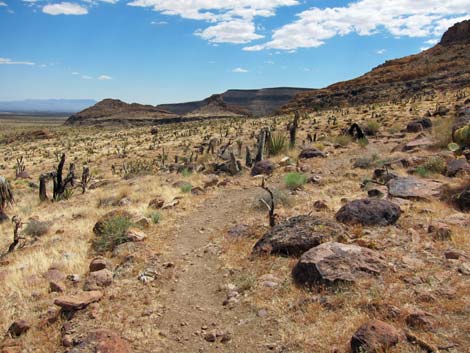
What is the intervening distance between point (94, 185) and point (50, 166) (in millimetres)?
13353

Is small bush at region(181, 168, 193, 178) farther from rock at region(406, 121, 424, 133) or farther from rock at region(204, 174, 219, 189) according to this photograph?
rock at region(406, 121, 424, 133)

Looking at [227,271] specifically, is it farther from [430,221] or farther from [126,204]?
[126,204]

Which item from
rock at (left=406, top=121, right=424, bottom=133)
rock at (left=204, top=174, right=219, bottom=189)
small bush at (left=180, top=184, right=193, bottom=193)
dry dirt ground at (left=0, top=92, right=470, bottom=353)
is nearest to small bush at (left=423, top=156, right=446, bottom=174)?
dry dirt ground at (left=0, top=92, right=470, bottom=353)

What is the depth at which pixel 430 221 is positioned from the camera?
794 centimetres

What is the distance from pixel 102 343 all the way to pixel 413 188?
794 centimetres

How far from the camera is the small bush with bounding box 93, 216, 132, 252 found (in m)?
9.01

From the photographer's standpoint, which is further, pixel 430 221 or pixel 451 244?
pixel 430 221

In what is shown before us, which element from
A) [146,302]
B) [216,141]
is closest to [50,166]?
[216,141]

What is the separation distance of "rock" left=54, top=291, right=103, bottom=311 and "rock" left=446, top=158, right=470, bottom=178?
9.69 metres

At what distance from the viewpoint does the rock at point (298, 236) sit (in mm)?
7379

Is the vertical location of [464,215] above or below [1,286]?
above

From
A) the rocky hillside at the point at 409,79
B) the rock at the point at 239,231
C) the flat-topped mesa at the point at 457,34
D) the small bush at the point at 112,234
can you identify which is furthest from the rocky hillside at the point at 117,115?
the rock at the point at 239,231

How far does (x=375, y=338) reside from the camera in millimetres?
4562

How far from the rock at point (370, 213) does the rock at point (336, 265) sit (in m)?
1.59
